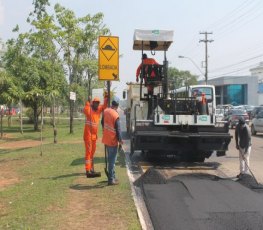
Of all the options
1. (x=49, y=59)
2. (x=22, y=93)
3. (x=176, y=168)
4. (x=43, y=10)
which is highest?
(x=43, y=10)

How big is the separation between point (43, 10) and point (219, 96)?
72363mm

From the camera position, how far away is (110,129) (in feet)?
35.0

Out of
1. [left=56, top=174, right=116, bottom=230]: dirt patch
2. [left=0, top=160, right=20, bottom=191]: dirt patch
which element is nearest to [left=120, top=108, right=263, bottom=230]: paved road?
[left=56, top=174, right=116, bottom=230]: dirt patch

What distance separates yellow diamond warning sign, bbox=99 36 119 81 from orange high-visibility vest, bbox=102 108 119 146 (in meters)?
0.93

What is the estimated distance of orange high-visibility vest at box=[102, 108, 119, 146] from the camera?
10.6 metres

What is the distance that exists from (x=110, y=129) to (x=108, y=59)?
167 centimetres

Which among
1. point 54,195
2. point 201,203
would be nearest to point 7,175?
point 54,195

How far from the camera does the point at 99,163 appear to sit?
14.7m

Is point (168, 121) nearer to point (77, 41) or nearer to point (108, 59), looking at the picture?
point (108, 59)

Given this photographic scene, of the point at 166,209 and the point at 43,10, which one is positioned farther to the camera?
the point at 43,10

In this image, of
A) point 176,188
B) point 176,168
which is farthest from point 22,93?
point 176,188

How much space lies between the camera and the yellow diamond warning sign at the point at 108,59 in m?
11.2

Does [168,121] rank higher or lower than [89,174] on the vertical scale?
higher

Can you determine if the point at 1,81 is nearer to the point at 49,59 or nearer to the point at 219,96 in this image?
the point at 49,59
